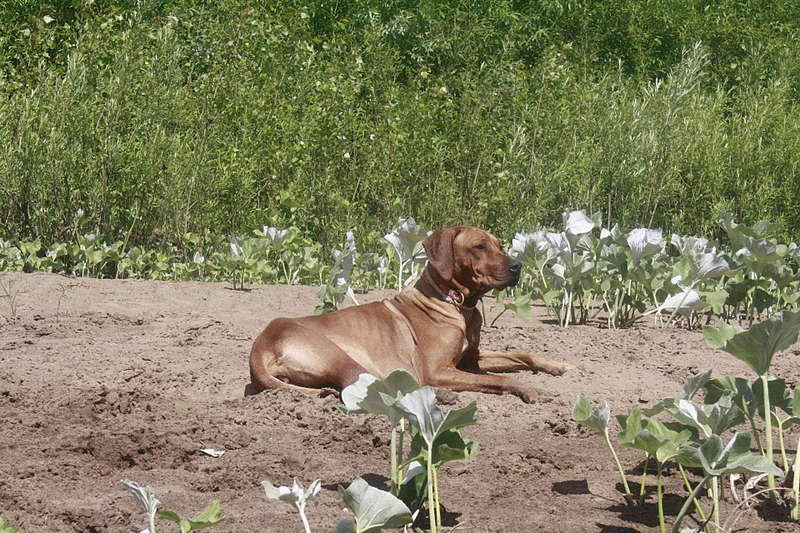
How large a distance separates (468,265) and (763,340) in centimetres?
311

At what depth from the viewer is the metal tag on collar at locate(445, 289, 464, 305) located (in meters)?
5.95

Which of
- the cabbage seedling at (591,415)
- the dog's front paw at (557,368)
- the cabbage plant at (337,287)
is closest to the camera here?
the cabbage seedling at (591,415)

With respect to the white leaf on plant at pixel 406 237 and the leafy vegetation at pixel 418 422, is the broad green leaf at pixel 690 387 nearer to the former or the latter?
the leafy vegetation at pixel 418 422

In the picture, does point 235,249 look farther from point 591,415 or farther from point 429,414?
point 429,414

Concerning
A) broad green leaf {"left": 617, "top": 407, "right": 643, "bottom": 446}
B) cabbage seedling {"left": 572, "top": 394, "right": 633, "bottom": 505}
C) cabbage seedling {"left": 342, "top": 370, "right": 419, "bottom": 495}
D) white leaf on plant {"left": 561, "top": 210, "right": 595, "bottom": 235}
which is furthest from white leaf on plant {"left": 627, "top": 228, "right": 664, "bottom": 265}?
cabbage seedling {"left": 342, "top": 370, "right": 419, "bottom": 495}

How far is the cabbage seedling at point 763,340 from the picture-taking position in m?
2.87

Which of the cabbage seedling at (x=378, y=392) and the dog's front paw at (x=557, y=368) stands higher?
the cabbage seedling at (x=378, y=392)

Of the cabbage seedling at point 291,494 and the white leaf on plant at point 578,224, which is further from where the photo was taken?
the white leaf on plant at point 578,224

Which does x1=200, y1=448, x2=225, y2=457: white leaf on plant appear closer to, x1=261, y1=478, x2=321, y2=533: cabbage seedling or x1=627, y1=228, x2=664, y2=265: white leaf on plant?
x1=261, y1=478, x2=321, y2=533: cabbage seedling

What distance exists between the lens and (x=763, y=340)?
9.68 feet

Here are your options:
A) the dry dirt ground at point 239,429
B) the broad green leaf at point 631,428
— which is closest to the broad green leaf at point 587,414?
the broad green leaf at point 631,428

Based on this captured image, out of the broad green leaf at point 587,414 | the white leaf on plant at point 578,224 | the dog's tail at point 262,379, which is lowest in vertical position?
the dog's tail at point 262,379

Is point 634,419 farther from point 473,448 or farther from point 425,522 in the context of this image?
point 425,522

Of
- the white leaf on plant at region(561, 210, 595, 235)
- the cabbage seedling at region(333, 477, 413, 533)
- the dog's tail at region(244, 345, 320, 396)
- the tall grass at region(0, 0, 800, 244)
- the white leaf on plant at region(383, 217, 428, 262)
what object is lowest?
the dog's tail at region(244, 345, 320, 396)
